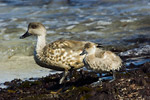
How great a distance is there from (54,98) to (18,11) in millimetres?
14404

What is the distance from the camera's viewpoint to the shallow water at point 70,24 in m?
10.9

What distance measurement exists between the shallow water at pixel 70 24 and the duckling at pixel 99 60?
241 centimetres

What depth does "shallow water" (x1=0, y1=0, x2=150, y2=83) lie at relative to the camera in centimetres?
1091

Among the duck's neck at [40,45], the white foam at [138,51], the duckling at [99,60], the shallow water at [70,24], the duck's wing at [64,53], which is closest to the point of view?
the duckling at [99,60]

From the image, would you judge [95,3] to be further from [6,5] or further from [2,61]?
[2,61]

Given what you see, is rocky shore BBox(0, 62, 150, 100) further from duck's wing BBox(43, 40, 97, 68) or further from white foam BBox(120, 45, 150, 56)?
white foam BBox(120, 45, 150, 56)

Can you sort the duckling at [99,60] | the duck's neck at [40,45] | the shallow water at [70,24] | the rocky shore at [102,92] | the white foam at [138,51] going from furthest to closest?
the shallow water at [70,24], the white foam at [138,51], the duck's neck at [40,45], the duckling at [99,60], the rocky shore at [102,92]

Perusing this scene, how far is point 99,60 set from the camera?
627 centimetres

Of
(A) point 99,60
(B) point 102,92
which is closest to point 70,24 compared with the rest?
(A) point 99,60

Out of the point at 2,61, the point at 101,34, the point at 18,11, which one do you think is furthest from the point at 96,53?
the point at 18,11

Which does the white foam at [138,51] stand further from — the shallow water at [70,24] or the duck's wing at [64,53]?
the duck's wing at [64,53]

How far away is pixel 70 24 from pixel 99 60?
9627mm

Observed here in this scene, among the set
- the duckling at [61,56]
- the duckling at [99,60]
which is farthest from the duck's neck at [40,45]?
the duckling at [99,60]

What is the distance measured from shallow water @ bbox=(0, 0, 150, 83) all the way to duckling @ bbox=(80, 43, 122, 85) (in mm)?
2410
